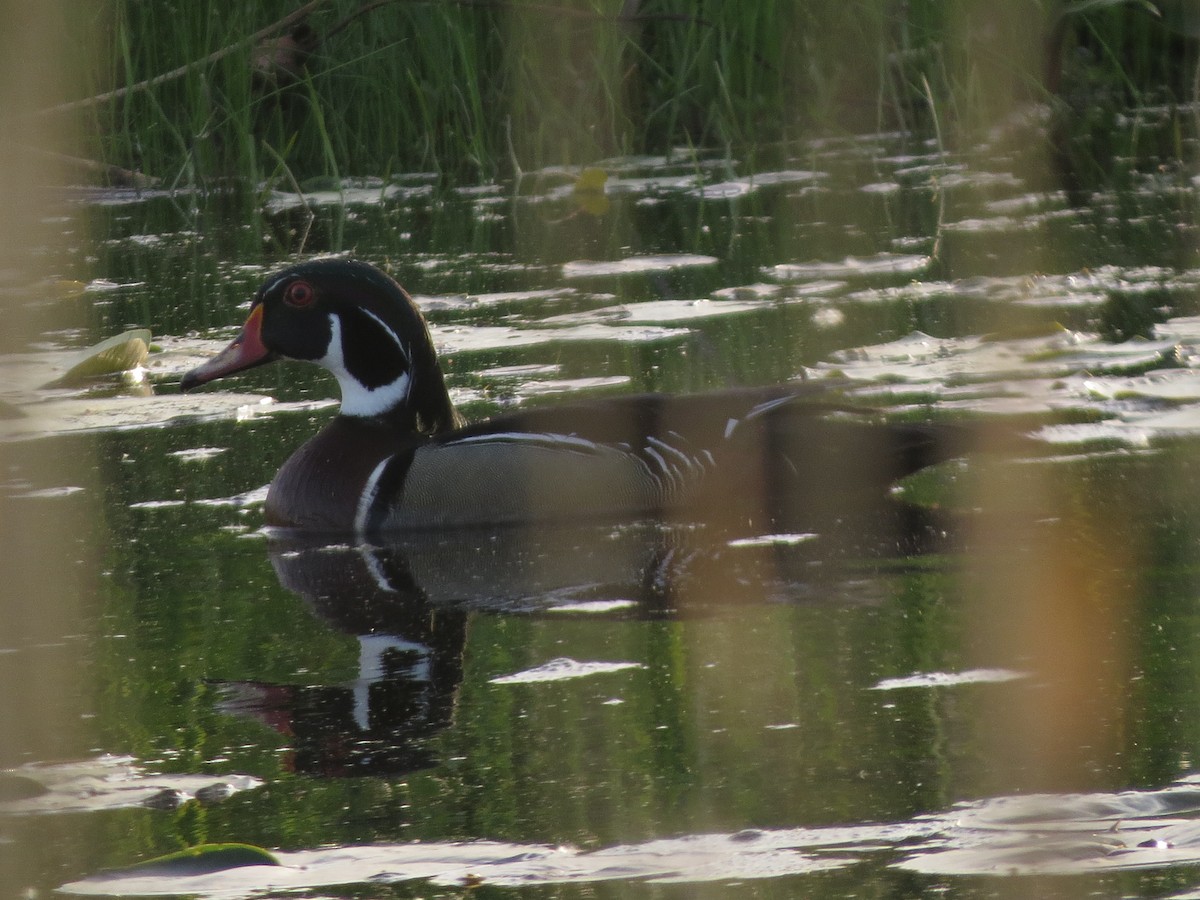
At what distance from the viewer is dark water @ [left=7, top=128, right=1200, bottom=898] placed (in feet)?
8.92

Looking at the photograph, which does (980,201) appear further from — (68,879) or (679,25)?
(68,879)

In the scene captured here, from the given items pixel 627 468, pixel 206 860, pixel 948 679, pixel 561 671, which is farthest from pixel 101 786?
pixel 627 468

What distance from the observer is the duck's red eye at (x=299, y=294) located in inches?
226

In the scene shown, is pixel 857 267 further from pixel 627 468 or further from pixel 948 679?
pixel 948 679

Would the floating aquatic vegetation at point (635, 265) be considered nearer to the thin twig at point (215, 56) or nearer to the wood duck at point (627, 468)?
the thin twig at point (215, 56)

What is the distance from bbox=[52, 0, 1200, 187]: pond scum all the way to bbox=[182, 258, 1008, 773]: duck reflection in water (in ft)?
13.7

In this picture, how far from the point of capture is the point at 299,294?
5.75 m

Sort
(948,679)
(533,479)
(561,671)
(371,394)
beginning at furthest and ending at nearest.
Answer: (371,394), (533,479), (561,671), (948,679)

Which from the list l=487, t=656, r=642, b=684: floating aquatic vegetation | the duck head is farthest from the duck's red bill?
l=487, t=656, r=642, b=684: floating aquatic vegetation

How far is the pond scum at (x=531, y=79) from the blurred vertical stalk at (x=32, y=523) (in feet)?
15.9

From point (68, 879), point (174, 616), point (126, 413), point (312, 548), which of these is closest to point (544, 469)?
point (312, 548)

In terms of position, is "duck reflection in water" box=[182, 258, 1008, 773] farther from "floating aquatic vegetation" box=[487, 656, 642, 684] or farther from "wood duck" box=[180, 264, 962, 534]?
"floating aquatic vegetation" box=[487, 656, 642, 684]

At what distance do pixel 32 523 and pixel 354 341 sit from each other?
3.48 feet

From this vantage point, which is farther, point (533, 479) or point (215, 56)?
point (215, 56)
